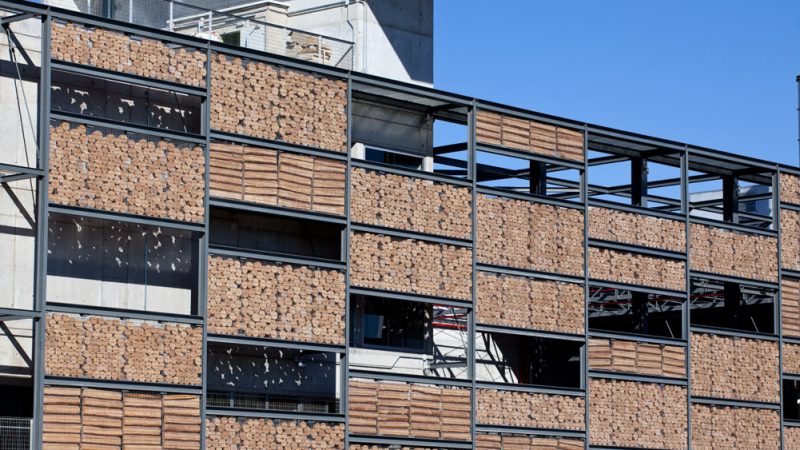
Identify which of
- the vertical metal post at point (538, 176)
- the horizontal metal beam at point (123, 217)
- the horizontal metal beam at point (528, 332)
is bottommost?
the horizontal metal beam at point (528, 332)

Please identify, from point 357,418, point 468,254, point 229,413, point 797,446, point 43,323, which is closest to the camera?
point 43,323

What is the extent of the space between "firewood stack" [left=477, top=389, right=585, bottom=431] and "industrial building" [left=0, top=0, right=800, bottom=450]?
86 millimetres

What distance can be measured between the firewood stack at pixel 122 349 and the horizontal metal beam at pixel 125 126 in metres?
4.81

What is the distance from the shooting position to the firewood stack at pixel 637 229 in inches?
1996

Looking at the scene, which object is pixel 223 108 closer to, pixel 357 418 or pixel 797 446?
pixel 357 418

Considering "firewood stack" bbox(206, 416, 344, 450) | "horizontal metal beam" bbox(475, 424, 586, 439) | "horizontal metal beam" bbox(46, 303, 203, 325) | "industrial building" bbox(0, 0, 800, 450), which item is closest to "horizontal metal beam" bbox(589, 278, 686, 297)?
"industrial building" bbox(0, 0, 800, 450)

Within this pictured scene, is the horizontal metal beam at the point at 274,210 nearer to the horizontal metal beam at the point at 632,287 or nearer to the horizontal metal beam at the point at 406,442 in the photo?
the horizontal metal beam at the point at 406,442

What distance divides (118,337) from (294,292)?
5551mm

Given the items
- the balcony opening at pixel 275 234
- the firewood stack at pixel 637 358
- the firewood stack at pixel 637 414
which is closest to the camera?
the balcony opening at pixel 275 234

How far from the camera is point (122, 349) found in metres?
38.9

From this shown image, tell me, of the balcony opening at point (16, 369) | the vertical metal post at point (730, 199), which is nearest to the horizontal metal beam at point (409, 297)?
the balcony opening at point (16, 369)

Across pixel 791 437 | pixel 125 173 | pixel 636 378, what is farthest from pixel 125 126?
pixel 791 437

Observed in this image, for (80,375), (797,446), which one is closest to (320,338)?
(80,375)

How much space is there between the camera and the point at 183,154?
4072 centimetres
